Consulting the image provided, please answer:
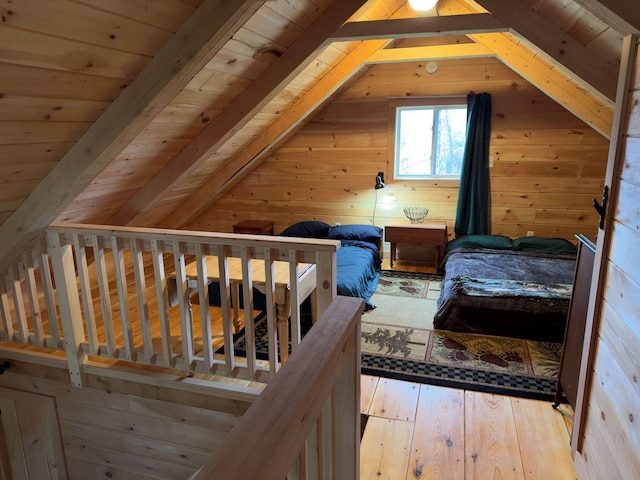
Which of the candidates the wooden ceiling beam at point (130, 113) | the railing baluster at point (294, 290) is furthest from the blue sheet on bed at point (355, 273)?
the wooden ceiling beam at point (130, 113)

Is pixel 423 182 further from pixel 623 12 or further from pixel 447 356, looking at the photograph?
pixel 623 12

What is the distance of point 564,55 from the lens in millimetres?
2373

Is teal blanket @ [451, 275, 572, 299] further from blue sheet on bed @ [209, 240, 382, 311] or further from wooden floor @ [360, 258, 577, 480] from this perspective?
wooden floor @ [360, 258, 577, 480]

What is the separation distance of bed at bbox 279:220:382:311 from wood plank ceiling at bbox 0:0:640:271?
1.51 m

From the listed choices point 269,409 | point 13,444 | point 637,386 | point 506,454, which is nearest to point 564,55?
point 637,386

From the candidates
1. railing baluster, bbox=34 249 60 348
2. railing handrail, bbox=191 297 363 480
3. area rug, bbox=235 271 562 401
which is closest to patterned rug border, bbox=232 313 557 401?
area rug, bbox=235 271 562 401

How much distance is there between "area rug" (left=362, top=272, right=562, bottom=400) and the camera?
2.68 meters

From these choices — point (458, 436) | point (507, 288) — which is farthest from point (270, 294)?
point (507, 288)

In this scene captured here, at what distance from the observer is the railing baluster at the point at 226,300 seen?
215 centimetres

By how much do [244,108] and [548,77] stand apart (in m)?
2.58

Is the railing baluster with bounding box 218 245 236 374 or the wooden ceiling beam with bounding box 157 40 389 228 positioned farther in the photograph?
the wooden ceiling beam with bounding box 157 40 389 228

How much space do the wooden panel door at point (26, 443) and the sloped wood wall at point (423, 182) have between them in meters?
3.19

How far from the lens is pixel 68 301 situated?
2453 millimetres

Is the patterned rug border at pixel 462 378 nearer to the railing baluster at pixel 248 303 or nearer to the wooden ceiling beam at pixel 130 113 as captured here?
the railing baluster at pixel 248 303
